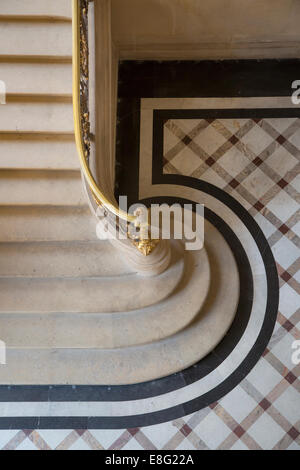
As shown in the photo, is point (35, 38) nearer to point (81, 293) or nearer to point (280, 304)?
point (81, 293)

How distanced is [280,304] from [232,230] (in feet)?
2.22

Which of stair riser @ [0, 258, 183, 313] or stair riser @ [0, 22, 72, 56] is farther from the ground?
stair riser @ [0, 22, 72, 56]

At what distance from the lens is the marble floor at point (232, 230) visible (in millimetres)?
3354

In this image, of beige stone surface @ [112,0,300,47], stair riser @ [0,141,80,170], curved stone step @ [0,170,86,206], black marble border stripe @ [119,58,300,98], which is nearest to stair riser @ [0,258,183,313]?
curved stone step @ [0,170,86,206]

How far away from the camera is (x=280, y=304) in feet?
11.8

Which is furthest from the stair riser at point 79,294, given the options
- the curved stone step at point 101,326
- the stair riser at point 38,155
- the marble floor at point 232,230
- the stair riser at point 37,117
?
the stair riser at point 37,117

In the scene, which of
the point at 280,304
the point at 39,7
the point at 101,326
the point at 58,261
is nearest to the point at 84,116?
the point at 58,261

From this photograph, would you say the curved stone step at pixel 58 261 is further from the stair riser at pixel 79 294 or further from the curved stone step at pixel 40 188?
the curved stone step at pixel 40 188

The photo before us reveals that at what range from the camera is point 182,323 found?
339 centimetres

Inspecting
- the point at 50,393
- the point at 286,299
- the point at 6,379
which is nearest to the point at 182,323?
the point at 286,299

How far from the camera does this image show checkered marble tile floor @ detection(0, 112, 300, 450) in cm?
334

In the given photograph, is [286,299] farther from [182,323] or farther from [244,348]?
[182,323]

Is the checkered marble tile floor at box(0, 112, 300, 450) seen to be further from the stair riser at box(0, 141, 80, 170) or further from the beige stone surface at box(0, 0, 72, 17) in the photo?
the beige stone surface at box(0, 0, 72, 17)

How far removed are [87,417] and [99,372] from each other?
0.32 m
